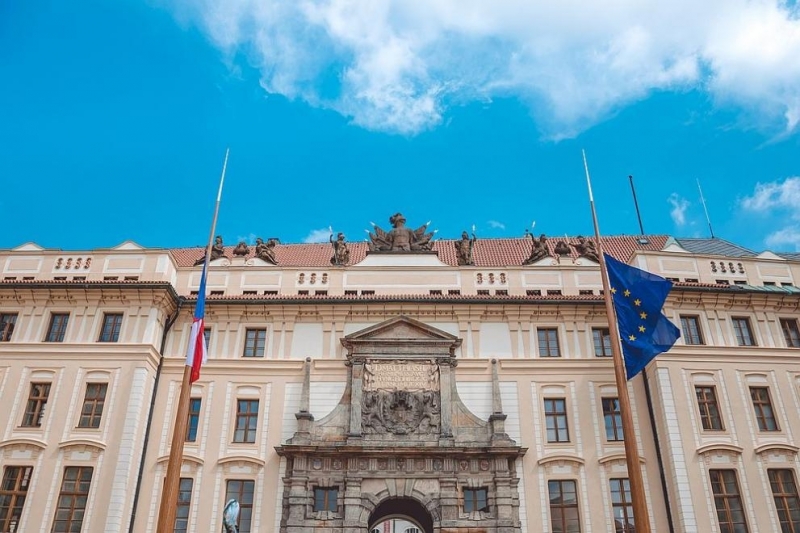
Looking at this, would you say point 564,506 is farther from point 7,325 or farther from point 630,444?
point 7,325

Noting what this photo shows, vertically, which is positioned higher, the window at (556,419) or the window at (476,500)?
the window at (556,419)

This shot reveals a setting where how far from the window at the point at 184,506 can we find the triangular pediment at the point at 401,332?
8.72 metres

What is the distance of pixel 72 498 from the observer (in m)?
26.0

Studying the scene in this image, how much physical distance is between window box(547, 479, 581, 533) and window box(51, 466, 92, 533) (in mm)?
17972

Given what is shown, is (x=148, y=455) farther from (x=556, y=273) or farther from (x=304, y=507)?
(x=556, y=273)

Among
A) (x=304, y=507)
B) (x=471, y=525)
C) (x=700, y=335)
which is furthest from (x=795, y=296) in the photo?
(x=304, y=507)

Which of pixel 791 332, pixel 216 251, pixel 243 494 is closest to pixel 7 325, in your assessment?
pixel 216 251

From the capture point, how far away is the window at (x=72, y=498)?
25516mm

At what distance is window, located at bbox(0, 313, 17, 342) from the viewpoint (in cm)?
2953

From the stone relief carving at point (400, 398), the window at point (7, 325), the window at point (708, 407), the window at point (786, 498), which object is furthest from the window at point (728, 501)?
the window at point (7, 325)

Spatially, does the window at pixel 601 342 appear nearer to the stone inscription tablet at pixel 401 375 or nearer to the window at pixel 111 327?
the stone inscription tablet at pixel 401 375

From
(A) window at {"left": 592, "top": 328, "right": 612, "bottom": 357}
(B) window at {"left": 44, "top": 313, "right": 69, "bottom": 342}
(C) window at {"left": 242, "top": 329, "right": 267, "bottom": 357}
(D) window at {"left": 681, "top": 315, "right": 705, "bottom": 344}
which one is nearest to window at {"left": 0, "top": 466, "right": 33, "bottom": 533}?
(B) window at {"left": 44, "top": 313, "right": 69, "bottom": 342}

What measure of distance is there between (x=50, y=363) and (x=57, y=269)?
492 centimetres

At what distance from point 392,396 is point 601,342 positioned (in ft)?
31.3
